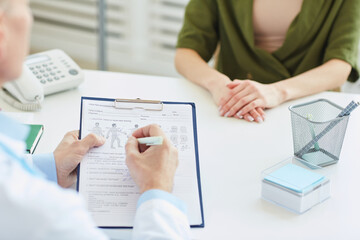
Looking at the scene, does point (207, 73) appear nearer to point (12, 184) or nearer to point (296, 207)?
point (296, 207)

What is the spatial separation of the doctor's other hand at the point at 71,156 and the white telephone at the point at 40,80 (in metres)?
0.34

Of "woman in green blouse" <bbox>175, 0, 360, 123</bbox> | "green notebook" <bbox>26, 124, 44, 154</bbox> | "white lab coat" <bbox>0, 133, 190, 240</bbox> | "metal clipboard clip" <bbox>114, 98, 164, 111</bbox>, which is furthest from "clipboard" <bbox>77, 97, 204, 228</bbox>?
"woman in green blouse" <bbox>175, 0, 360, 123</bbox>

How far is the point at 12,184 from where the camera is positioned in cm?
69

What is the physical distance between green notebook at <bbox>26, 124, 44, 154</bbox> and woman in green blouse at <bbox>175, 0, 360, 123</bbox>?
491mm

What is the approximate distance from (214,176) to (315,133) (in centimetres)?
25

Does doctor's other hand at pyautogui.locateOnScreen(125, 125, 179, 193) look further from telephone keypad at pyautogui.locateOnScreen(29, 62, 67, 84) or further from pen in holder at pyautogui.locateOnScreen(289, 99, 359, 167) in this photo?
telephone keypad at pyautogui.locateOnScreen(29, 62, 67, 84)

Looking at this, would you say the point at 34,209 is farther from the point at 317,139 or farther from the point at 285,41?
the point at 285,41

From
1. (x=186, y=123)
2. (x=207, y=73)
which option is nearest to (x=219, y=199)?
(x=186, y=123)

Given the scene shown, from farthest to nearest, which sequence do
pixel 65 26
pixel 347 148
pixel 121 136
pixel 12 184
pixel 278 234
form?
1. pixel 65 26
2. pixel 347 148
3. pixel 121 136
4. pixel 278 234
5. pixel 12 184

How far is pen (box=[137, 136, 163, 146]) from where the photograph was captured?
104cm

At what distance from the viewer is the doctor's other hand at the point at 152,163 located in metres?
0.97

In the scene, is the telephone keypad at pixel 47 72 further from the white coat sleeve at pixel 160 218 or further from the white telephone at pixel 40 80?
the white coat sleeve at pixel 160 218

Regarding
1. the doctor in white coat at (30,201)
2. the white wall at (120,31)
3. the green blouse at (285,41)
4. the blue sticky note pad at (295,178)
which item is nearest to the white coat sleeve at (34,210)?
the doctor in white coat at (30,201)

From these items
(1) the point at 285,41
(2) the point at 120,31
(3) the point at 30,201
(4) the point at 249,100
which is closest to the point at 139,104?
(4) the point at 249,100
